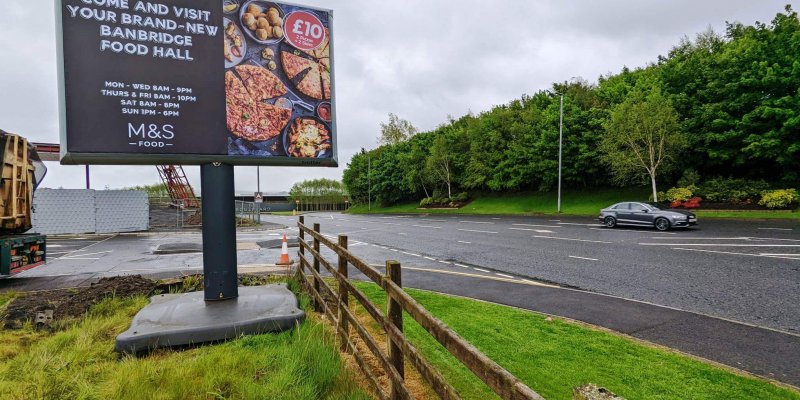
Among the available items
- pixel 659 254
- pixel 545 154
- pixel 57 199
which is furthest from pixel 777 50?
pixel 57 199

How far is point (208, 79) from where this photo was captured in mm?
4914

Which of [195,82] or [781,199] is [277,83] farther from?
[781,199]

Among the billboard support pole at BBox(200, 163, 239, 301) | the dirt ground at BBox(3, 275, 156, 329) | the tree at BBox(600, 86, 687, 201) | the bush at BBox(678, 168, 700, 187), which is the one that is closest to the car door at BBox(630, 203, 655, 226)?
the tree at BBox(600, 86, 687, 201)

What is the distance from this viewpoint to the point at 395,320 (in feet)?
9.30

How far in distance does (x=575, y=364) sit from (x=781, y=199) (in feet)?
79.8

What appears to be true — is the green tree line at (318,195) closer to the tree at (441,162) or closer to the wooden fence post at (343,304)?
the tree at (441,162)

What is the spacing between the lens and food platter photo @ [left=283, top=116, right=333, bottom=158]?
5387mm

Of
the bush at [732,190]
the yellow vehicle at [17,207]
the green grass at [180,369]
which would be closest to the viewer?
the green grass at [180,369]

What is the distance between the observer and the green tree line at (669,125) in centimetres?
2375

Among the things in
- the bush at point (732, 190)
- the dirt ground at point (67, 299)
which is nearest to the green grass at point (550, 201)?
the bush at point (732, 190)

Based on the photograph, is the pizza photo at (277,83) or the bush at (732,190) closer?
the pizza photo at (277,83)

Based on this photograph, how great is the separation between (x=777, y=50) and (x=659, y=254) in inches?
959

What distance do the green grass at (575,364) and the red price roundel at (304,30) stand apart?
164 inches

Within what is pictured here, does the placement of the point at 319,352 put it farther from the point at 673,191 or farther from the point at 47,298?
the point at 673,191
